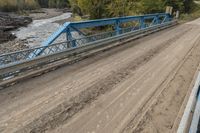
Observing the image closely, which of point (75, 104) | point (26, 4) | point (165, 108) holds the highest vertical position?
point (26, 4)

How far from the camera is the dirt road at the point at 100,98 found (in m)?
4.37

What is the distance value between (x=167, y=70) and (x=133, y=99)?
2973 mm

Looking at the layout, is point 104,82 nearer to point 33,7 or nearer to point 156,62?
point 156,62

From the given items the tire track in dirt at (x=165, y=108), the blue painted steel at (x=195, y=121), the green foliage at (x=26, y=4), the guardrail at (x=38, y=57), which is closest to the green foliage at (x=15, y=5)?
the green foliage at (x=26, y=4)

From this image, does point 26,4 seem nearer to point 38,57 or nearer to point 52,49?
point 52,49

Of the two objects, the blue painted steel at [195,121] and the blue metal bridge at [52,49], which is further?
the blue metal bridge at [52,49]

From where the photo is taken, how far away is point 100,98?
546 cm

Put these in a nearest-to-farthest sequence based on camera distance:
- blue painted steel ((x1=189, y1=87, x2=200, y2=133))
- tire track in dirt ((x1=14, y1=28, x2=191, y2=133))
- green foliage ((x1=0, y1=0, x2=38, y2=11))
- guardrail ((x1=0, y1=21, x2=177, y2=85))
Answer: blue painted steel ((x1=189, y1=87, x2=200, y2=133)) → tire track in dirt ((x1=14, y1=28, x2=191, y2=133)) → guardrail ((x1=0, y1=21, x2=177, y2=85)) → green foliage ((x1=0, y1=0, x2=38, y2=11))

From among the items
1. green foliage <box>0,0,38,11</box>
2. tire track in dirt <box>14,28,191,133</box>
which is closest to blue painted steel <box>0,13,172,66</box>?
tire track in dirt <box>14,28,191,133</box>

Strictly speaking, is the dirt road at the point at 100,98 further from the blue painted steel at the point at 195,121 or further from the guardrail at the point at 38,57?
the blue painted steel at the point at 195,121

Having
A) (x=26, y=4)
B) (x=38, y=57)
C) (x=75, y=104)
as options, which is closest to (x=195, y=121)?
(x=75, y=104)

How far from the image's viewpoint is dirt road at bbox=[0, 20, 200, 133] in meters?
4.37

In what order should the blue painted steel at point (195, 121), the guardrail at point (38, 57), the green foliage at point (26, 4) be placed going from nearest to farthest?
the blue painted steel at point (195, 121)
the guardrail at point (38, 57)
the green foliage at point (26, 4)

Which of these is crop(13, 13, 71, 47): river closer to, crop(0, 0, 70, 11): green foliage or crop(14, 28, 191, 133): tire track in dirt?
crop(14, 28, 191, 133): tire track in dirt
